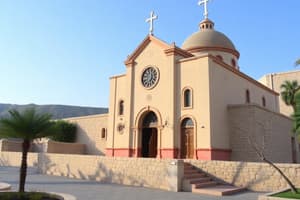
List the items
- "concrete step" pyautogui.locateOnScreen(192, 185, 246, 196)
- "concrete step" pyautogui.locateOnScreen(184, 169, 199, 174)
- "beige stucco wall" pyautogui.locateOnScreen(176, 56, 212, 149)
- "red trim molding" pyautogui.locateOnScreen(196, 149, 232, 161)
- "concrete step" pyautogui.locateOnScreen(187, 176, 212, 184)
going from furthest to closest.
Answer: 1. "beige stucco wall" pyautogui.locateOnScreen(176, 56, 212, 149)
2. "red trim molding" pyautogui.locateOnScreen(196, 149, 232, 161)
3. "concrete step" pyautogui.locateOnScreen(184, 169, 199, 174)
4. "concrete step" pyautogui.locateOnScreen(187, 176, 212, 184)
5. "concrete step" pyautogui.locateOnScreen(192, 185, 246, 196)

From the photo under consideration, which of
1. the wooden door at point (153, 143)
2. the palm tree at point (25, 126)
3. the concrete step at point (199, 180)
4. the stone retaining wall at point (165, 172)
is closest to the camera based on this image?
the palm tree at point (25, 126)

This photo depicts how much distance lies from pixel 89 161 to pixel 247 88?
14595mm

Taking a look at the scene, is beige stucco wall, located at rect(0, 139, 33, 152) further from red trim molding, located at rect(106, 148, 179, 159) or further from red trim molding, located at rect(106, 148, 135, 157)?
red trim molding, located at rect(106, 148, 179, 159)

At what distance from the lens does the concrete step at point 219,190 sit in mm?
12352

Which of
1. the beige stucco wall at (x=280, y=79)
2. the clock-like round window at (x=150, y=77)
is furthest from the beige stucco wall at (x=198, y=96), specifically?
the beige stucco wall at (x=280, y=79)

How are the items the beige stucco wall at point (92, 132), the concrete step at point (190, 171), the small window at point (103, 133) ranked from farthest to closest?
the beige stucco wall at point (92, 132), the small window at point (103, 133), the concrete step at point (190, 171)

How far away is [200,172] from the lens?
15125 mm

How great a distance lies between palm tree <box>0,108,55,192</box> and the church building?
11405 mm

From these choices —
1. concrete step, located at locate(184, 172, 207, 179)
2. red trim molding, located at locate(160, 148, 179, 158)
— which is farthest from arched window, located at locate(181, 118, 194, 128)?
concrete step, located at locate(184, 172, 207, 179)

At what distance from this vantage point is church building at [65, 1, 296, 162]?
19.9 metres

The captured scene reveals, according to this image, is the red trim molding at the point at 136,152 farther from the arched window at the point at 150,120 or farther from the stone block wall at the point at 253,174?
the stone block wall at the point at 253,174

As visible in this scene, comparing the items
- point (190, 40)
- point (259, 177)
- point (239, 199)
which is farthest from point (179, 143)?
point (190, 40)

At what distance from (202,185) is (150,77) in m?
11.5

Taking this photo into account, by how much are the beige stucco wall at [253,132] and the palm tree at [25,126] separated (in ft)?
42.4
